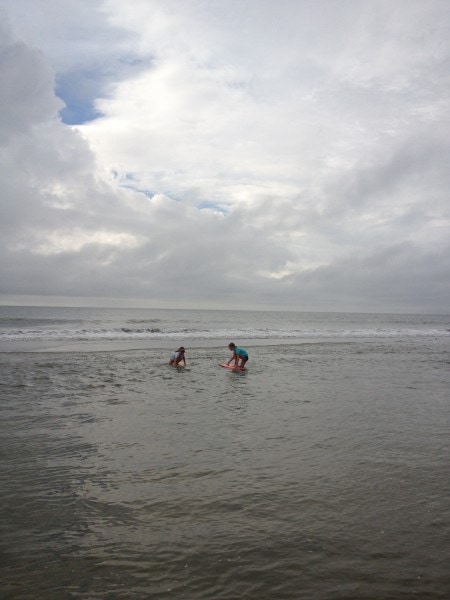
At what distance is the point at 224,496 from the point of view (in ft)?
21.3

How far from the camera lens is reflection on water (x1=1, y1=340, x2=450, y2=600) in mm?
4492

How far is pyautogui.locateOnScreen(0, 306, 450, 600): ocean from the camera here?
4.48 m

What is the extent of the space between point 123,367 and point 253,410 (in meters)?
11.3

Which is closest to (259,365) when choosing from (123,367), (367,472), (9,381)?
(123,367)

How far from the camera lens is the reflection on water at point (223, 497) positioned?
4492 millimetres

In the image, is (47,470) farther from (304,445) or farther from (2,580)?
(304,445)

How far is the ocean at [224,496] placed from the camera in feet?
14.7

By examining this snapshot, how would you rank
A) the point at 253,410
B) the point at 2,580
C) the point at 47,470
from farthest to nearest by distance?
1. the point at 253,410
2. the point at 47,470
3. the point at 2,580

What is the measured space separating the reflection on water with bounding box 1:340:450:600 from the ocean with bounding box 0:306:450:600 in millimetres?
25

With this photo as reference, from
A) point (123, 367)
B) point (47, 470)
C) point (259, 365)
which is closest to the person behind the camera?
point (47, 470)

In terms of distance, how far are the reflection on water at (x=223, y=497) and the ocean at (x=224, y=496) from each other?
0.03 metres

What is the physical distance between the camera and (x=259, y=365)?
24.1 m

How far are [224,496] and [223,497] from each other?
0.04 meters

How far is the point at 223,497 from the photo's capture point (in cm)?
645
